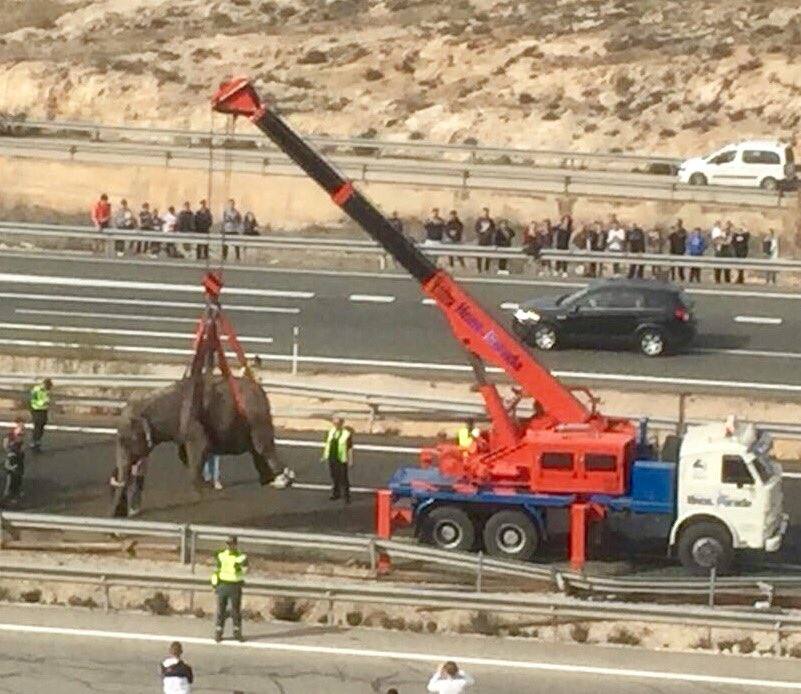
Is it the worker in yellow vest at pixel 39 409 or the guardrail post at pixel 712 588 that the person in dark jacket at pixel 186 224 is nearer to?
the worker in yellow vest at pixel 39 409

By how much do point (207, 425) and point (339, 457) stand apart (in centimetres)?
256

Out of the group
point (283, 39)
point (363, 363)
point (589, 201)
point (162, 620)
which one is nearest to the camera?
point (162, 620)

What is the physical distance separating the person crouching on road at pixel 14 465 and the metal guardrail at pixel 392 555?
2.56 m

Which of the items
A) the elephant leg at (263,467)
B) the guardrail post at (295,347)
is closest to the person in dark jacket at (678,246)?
the guardrail post at (295,347)

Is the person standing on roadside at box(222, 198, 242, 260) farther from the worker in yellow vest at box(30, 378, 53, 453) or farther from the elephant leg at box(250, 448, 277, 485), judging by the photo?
the elephant leg at box(250, 448, 277, 485)

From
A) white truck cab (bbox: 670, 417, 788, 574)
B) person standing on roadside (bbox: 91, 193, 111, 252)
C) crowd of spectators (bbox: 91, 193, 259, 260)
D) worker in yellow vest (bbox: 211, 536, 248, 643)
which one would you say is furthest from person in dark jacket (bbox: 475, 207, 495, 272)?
worker in yellow vest (bbox: 211, 536, 248, 643)

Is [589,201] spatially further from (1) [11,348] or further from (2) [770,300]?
(1) [11,348]

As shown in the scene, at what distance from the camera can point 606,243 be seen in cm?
4662

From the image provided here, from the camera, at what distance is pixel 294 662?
26312 mm

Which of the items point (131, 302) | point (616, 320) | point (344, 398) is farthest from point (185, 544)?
point (131, 302)

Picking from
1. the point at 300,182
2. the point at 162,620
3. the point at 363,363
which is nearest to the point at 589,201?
the point at 300,182

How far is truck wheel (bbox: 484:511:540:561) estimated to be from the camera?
29516 mm

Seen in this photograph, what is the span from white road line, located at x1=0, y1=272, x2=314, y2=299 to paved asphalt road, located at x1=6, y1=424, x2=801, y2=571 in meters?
9.26

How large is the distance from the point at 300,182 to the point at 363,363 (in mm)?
15038
